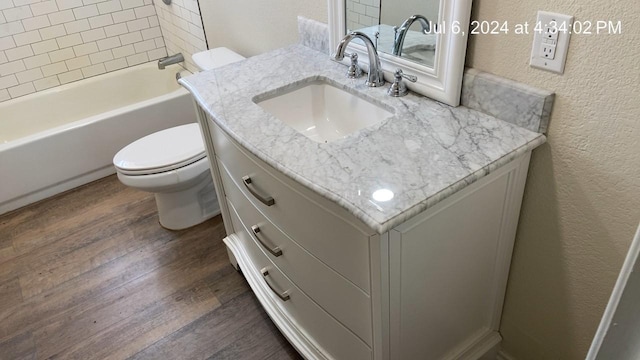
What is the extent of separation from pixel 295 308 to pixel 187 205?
1042 mm

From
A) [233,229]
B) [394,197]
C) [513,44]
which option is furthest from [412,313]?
[233,229]

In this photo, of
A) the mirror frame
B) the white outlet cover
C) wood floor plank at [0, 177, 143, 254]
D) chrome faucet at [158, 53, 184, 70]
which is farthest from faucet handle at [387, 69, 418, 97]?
chrome faucet at [158, 53, 184, 70]

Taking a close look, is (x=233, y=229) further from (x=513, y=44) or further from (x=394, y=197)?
(x=513, y=44)

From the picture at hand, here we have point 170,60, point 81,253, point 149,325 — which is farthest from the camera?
point 170,60

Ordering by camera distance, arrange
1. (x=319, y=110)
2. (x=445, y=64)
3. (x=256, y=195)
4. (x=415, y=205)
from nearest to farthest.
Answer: (x=415, y=205)
(x=445, y=64)
(x=256, y=195)
(x=319, y=110)

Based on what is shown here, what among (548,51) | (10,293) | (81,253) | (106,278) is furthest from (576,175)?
(10,293)

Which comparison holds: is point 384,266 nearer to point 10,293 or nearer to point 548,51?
point 548,51

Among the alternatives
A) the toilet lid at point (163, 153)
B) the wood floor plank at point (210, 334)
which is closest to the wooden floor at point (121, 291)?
the wood floor plank at point (210, 334)

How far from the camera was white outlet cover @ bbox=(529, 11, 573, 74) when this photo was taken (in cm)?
94

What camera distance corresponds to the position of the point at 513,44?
3.43 feet

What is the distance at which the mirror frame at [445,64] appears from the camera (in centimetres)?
108

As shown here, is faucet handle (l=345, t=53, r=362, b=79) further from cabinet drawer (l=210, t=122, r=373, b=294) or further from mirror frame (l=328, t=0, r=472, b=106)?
cabinet drawer (l=210, t=122, r=373, b=294)

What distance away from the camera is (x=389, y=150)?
1054 mm

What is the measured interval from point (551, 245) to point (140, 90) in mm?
2927
